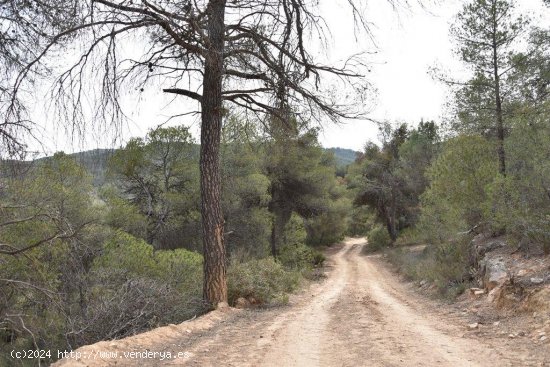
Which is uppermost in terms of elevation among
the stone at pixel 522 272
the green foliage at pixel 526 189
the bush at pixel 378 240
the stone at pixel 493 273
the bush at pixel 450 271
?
the green foliage at pixel 526 189

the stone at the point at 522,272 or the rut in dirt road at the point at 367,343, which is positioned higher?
the stone at the point at 522,272

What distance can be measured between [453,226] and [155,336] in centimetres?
1180

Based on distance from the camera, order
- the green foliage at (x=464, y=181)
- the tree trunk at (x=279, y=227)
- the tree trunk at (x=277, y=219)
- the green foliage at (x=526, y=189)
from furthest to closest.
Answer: the tree trunk at (x=279, y=227) → the tree trunk at (x=277, y=219) → the green foliage at (x=464, y=181) → the green foliage at (x=526, y=189)

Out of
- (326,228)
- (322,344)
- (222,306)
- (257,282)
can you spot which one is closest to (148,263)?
(257,282)

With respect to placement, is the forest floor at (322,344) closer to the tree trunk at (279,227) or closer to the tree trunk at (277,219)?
the tree trunk at (277,219)

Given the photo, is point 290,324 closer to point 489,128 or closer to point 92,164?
point 92,164

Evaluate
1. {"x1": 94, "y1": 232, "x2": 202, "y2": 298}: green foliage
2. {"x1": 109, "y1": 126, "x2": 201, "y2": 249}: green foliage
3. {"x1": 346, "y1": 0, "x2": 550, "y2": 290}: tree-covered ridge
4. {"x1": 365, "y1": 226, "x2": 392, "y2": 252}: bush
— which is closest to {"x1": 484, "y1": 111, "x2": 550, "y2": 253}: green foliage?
{"x1": 346, "y1": 0, "x2": 550, "y2": 290}: tree-covered ridge

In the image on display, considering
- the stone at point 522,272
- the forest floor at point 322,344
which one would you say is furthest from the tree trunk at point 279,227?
the forest floor at point 322,344

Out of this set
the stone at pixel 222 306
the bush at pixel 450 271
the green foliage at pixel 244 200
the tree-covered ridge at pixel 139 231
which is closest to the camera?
the tree-covered ridge at pixel 139 231

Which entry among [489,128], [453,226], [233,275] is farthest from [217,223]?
[489,128]

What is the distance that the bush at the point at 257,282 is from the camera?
1055cm

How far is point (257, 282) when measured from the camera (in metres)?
11.0

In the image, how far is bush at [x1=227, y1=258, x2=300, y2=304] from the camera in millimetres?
10547

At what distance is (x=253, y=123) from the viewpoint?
11000 millimetres
